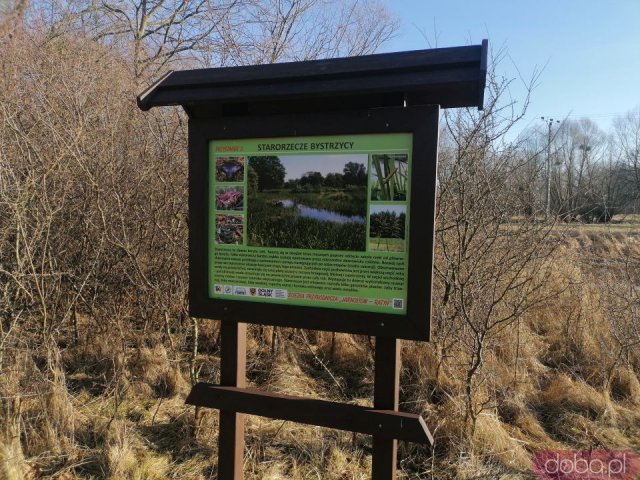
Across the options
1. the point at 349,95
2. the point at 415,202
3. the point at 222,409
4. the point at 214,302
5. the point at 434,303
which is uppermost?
the point at 349,95

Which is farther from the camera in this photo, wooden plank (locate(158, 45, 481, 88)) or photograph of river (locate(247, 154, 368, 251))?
photograph of river (locate(247, 154, 368, 251))

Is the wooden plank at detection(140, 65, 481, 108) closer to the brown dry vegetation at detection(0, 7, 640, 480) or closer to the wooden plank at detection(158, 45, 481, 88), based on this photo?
the wooden plank at detection(158, 45, 481, 88)

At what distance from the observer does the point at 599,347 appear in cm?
525

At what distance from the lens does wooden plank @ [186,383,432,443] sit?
237 cm

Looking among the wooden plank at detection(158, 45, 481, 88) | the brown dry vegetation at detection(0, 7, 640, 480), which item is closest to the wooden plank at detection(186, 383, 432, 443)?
the brown dry vegetation at detection(0, 7, 640, 480)

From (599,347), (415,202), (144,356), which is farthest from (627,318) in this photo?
(144,356)

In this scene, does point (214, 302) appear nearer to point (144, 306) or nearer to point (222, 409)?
point (222, 409)

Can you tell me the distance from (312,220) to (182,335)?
2922 millimetres

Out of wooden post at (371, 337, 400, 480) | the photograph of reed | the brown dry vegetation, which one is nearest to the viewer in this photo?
the photograph of reed

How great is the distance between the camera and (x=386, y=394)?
252cm

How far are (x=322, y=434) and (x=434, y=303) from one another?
1.51 metres

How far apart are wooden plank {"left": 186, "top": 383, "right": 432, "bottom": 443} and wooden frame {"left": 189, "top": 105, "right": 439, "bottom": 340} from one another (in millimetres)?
410

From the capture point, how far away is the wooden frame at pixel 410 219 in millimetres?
2256

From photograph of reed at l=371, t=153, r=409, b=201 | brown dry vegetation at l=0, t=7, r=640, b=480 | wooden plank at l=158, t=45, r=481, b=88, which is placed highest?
wooden plank at l=158, t=45, r=481, b=88
